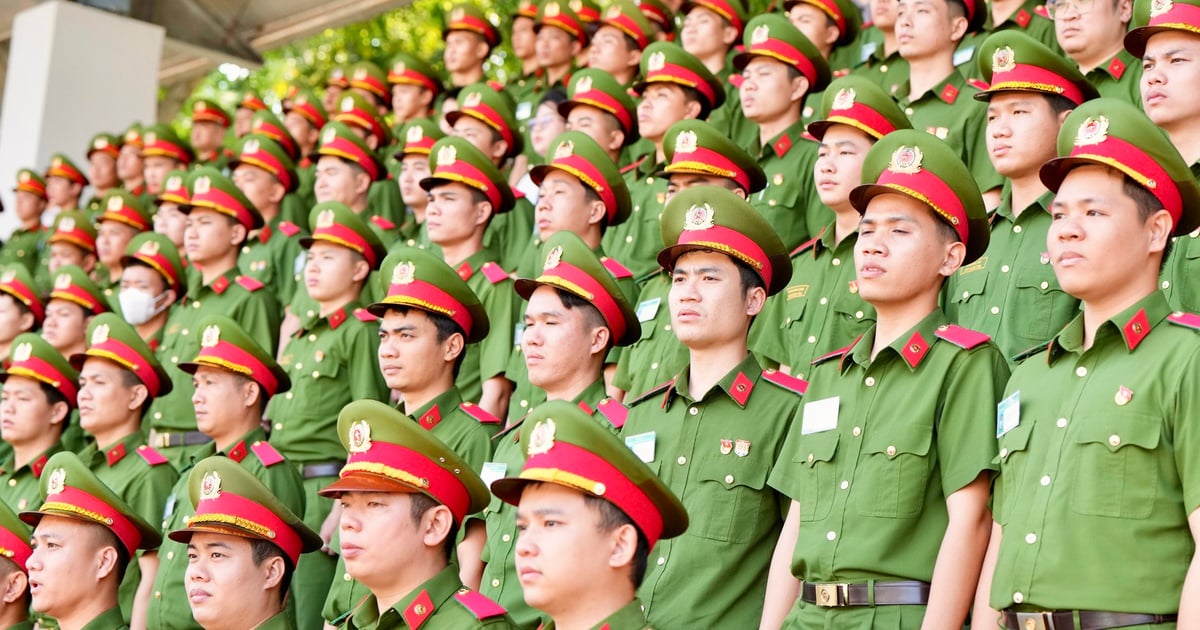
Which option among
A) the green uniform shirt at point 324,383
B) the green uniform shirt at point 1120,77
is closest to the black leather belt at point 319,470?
the green uniform shirt at point 324,383

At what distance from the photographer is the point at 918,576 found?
10.4ft

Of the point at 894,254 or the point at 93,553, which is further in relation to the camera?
the point at 93,553

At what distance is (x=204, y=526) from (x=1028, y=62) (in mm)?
2777

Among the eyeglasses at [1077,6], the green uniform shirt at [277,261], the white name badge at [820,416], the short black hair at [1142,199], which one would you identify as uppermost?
the eyeglasses at [1077,6]

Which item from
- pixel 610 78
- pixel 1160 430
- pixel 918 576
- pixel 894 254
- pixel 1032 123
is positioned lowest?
pixel 918 576

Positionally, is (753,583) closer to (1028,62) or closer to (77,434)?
(1028,62)

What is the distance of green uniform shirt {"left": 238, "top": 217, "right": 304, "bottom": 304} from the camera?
755 centimetres

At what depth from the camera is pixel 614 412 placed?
13.4 ft

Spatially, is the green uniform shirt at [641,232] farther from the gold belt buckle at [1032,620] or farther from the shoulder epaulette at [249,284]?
the gold belt buckle at [1032,620]

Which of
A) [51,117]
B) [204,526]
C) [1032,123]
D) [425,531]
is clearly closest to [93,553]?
[204,526]

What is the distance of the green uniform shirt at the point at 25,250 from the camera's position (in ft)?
33.3

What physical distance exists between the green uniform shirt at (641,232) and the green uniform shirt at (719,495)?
2.02 meters

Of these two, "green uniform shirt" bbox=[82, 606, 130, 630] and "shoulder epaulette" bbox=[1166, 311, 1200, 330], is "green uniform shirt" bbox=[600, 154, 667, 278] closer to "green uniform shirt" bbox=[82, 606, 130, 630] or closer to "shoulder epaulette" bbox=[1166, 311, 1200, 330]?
"green uniform shirt" bbox=[82, 606, 130, 630]

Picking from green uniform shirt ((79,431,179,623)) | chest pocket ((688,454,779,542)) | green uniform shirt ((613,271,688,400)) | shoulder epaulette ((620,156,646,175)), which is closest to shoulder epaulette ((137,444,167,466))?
A: green uniform shirt ((79,431,179,623))
